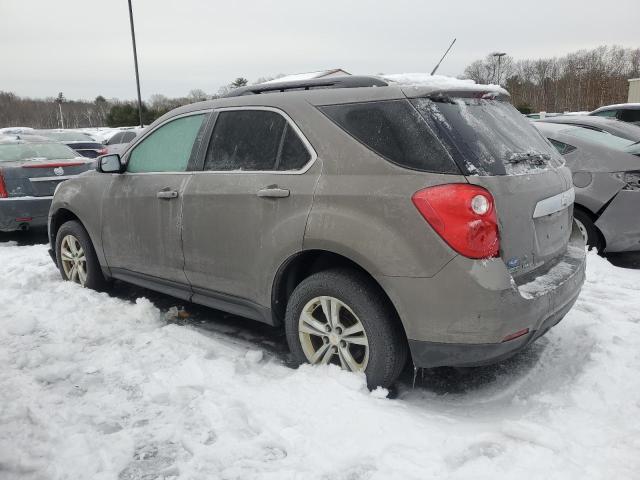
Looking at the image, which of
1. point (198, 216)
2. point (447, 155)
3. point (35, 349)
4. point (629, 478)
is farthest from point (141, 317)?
point (629, 478)

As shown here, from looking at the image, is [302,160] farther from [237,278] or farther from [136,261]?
[136,261]

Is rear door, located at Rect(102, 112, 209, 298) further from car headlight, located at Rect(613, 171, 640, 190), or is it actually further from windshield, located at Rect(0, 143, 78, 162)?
windshield, located at Rect(0, 143, 78, 162)

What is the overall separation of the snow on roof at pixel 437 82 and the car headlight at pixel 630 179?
9.46 ft

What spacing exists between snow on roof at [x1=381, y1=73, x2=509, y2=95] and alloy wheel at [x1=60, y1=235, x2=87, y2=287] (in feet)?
11.3

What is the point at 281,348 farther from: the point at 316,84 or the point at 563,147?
the point at 563,147

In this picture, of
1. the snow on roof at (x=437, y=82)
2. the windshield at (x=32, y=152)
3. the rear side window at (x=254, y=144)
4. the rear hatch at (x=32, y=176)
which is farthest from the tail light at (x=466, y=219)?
the windshield at (x=32, y=152)

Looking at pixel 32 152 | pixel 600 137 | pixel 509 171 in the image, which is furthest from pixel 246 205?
pixel 32 152

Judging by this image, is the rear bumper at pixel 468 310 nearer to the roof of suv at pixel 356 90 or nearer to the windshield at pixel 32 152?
the roof of suv at pixel 356 90

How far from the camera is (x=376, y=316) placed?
2.88m

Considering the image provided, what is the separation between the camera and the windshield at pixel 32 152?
8.27 metres

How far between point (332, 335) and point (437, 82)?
5.15ft

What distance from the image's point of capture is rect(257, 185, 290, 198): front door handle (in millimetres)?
3217

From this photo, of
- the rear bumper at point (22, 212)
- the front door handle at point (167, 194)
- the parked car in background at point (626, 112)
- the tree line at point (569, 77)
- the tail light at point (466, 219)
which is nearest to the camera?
the tail light at point (466, 219)

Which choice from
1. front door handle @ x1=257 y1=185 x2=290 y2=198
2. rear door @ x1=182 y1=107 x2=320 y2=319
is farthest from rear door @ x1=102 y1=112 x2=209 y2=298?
front door handle @ x1=257 y1=185 x2=290 y2=198
